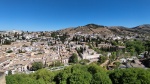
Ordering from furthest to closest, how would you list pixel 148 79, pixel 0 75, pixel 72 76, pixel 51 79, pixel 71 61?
pixel 71 61, pixel 51 79, pixel 72 76, pixel 148 79, pixel 0 75

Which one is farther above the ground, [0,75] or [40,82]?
[0,75]

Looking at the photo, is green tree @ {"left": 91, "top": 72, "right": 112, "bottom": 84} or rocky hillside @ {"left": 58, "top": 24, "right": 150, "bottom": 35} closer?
green tree @ {"left": 91, "top": 72, "right": 112, "bottom": 84}

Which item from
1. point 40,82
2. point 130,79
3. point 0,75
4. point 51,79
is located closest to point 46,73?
point 51,79

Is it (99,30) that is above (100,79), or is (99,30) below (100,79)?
above

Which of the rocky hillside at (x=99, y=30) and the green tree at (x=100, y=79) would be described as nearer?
the green tree at (x=100, y=79)

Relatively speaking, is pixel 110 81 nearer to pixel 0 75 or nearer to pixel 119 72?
pixel 119 72

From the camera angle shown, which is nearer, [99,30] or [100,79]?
[100,79]

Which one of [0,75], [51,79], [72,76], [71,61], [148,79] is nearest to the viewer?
[0,75]

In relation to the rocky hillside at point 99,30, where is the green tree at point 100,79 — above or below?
below

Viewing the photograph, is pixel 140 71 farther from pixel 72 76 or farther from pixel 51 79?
pixel 51 79

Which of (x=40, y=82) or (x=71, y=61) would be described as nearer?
(x=40, y=82)

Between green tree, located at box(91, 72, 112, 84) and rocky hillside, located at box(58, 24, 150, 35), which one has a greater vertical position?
rocky hillside, located at box(58, 24, 150, 35)
